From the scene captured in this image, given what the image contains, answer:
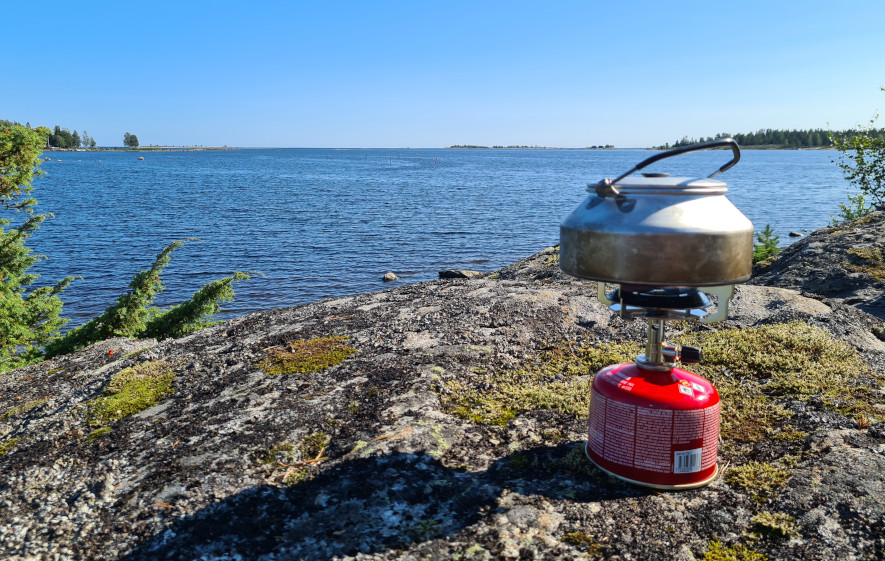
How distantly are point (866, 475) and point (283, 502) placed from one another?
4007mm

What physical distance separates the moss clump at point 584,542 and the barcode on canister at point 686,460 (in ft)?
2.83

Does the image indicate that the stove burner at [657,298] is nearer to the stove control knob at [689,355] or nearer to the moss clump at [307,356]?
the stove control knob at [689,355]

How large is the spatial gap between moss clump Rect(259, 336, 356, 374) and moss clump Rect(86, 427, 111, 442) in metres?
1.55

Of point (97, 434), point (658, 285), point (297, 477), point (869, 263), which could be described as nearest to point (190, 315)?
point (97, 434)

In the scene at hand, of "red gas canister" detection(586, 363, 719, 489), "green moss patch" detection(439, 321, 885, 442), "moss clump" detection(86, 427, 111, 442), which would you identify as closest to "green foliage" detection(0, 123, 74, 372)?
"moss clump" detection(86, 427, 111, 442)

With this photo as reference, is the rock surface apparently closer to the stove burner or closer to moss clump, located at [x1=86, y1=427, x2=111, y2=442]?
the stove burner

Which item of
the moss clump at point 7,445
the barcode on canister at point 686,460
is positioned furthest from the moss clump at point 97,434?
the barcode on canister at point 686,460

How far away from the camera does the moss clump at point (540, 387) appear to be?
203 inches

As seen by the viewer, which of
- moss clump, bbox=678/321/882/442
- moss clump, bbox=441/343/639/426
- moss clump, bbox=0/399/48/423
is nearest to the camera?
moss clump, bbox=678/321/882/442

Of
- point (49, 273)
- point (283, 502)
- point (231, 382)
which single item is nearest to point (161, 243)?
point (49, 273)

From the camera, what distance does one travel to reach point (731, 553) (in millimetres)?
3328

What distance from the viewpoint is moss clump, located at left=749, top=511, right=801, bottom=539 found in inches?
137

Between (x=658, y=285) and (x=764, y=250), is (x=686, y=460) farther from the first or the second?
(x=764, y=250)

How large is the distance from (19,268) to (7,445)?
9500mm
